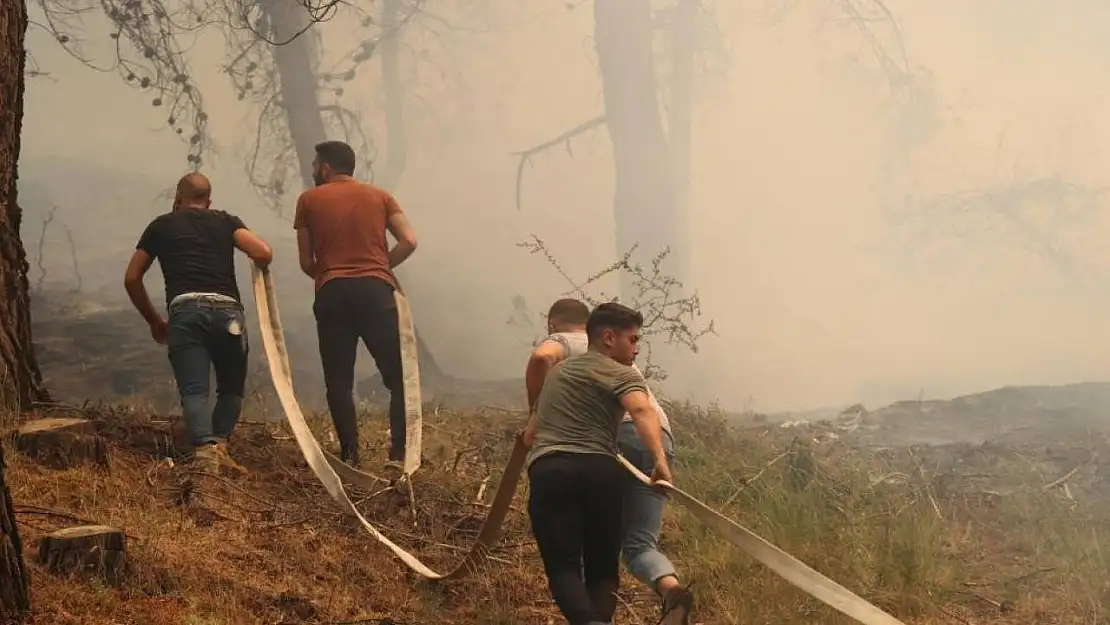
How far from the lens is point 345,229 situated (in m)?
5.20

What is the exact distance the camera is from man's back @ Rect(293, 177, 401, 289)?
205 inches

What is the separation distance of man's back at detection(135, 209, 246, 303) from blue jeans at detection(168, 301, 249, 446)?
4.0 inches

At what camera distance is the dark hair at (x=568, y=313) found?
3912mm

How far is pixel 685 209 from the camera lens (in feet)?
56.6

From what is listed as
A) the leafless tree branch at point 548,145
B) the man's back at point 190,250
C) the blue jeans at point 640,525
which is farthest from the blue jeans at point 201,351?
the leafless tree branch at point 548,145

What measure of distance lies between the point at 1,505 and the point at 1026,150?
57.2 feet

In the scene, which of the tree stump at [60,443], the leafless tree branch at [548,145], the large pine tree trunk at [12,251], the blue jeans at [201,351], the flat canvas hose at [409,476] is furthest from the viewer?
the leafless tree branch at [548,145]

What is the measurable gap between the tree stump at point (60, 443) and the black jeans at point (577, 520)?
2490 mm

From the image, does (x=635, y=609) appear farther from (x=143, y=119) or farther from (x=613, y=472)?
(x=143, y=119)

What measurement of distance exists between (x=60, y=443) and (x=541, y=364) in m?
2.40

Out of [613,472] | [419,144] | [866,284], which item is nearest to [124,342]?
[419,144]

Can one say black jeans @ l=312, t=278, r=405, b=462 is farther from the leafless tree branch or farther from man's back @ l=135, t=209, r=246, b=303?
the leafless tree branch

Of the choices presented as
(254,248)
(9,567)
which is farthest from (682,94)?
(9,567)

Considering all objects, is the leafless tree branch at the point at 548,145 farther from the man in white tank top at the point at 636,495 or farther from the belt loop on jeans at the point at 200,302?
the man in white tank top at the point at 636,495
